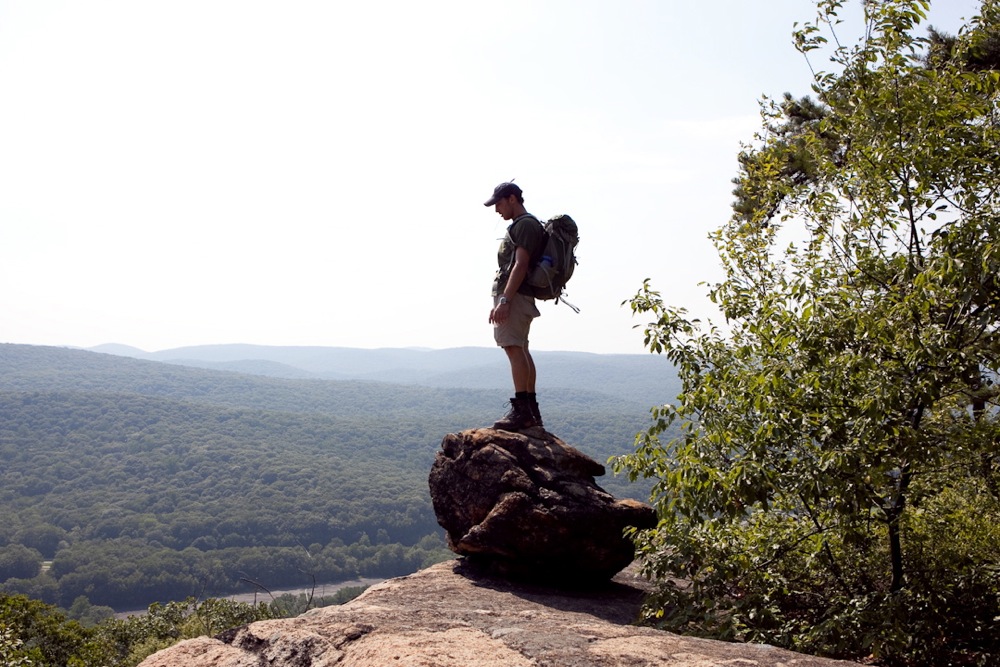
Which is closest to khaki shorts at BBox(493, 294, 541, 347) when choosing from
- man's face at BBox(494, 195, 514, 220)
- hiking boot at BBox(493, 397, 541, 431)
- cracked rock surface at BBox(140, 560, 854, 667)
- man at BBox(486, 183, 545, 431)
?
man at BBox(486, 183, 545, 431)

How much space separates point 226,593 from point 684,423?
11516 centimetres

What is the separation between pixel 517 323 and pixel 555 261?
0.70 meters

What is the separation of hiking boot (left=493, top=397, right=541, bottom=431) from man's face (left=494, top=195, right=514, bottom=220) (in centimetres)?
187

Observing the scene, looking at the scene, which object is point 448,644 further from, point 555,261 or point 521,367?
point 555,261

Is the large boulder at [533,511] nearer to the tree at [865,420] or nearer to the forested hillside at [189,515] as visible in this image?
the tree at [865,420]

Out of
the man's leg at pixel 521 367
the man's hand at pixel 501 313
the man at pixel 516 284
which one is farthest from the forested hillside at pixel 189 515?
the man's hand at pixel 501 313

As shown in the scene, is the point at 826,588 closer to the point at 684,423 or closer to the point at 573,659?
the point at 684,423

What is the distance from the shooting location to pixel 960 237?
15.7 feet

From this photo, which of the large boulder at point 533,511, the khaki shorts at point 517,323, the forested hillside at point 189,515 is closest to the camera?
the large boulder at point 533,511

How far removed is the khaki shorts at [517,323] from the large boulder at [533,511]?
3.15ft

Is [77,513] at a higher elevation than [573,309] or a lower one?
lower

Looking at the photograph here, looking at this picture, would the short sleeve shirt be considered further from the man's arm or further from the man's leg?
the man's leg

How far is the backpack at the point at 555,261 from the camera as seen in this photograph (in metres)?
7.57

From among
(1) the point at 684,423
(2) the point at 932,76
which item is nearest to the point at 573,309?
(1) the point at 684,423
